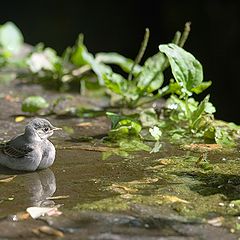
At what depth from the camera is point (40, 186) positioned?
357 centimetres

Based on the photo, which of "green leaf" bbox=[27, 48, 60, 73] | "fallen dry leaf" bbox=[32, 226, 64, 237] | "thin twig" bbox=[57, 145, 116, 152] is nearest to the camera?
"fallen dry leaf" bbox=[32, 226, 64, 237]

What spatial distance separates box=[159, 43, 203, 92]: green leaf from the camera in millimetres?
4508

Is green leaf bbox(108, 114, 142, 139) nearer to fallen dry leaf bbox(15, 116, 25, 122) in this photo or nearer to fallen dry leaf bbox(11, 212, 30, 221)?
fallen dry leaf bbox(15, 116, 25, 122)

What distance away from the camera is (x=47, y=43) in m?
11.1

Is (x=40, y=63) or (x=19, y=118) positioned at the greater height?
(x=40, y=63)

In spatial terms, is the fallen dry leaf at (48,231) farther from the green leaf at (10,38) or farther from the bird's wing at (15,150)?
the green leaf at (10,38)

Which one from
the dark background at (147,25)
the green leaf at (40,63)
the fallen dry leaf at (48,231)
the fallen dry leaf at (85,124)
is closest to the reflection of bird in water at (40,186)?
the fallen dry leaf at (48,231)

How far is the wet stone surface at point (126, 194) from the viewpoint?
2855 millimetres

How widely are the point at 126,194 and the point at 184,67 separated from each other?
58.4 inches

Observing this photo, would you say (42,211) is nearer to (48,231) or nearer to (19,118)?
(48,231)

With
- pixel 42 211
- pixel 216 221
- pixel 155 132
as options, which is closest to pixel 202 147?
pixel 155 132

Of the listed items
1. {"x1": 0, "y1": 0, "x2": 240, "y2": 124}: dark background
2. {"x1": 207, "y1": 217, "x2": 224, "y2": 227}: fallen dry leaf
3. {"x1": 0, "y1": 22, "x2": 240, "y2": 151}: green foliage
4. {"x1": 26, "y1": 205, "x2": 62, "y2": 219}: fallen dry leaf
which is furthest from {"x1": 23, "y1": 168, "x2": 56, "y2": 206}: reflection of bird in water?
{"x1": 0, "y1": 0, "x2": 240, "y2": 124}: dark background

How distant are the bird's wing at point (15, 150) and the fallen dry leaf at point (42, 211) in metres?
0.72

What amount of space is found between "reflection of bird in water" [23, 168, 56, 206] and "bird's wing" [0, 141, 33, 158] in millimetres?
124
